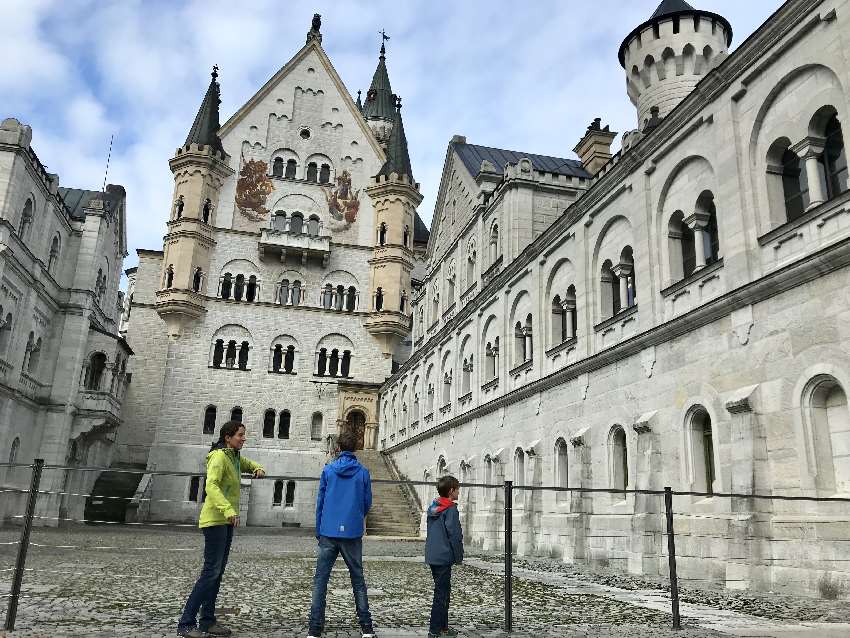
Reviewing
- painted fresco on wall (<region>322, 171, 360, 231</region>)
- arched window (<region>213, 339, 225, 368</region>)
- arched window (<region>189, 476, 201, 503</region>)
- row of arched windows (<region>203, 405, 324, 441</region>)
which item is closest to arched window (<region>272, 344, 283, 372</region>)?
row of arched windows (<region>203, 405, 324, 441</region>)

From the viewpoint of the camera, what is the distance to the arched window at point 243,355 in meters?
48.6

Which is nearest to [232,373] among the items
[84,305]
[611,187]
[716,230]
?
[84,305]

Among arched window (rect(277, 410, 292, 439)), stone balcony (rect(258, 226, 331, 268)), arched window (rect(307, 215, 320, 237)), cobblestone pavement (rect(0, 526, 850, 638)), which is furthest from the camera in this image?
arched window (rect(307, 215, 320, 237))

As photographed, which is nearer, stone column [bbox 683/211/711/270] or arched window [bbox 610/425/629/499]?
stone column [bbox 683/211/711/270]

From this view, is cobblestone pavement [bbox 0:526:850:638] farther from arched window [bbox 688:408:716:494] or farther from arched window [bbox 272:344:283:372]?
arched window [bbox 272:344:283:372]

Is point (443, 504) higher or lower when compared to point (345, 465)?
lower

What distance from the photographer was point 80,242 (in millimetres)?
36062

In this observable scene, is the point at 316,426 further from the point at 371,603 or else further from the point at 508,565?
the point at 508,565

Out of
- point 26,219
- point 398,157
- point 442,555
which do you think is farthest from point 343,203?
point 442,555

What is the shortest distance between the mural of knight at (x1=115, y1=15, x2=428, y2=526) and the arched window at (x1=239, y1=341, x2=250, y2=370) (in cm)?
8

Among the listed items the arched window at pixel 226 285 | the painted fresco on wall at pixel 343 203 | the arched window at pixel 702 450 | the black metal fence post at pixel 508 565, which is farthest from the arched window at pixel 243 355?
the black metal fence post at pixel 508 565

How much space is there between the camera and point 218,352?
48.4 m

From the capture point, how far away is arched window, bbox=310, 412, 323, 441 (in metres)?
48.4

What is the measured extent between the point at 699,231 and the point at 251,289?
132 ft
